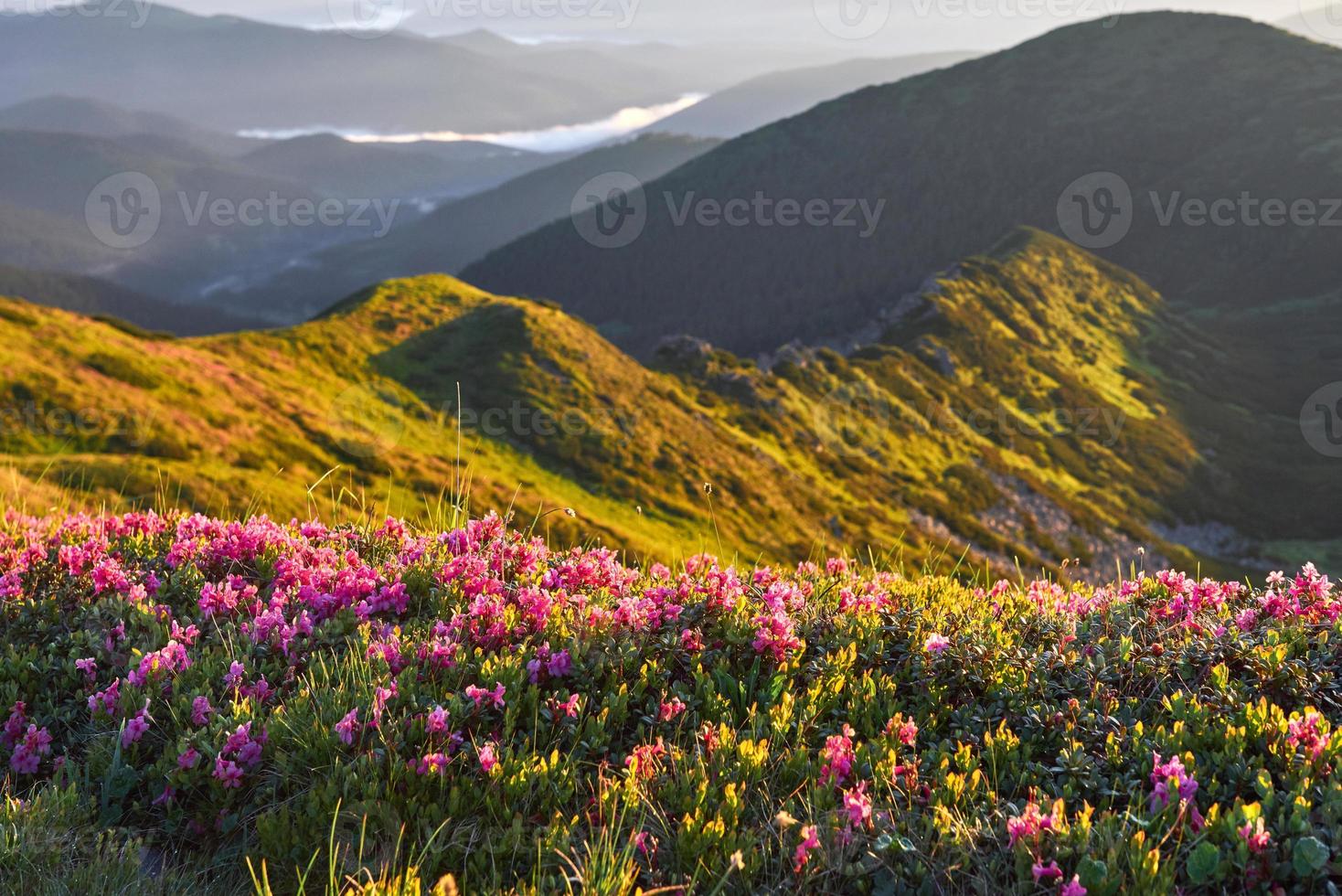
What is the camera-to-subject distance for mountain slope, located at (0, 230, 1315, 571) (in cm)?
4081

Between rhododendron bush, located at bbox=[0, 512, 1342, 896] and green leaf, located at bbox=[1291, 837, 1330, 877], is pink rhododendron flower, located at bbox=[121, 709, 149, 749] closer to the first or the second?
rhododendron bush, located at bbox=[0, 512, 1342, 896]

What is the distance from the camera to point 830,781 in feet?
13.7

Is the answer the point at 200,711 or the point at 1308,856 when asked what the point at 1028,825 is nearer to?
the point at 1308,856

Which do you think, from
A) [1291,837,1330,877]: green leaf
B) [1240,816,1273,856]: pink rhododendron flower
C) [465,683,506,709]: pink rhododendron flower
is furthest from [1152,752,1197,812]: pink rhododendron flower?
[465,683,506,709]: pink rhododendron flower

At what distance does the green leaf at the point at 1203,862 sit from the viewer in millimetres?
3482

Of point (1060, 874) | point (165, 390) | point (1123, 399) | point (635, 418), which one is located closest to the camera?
point (1060, 874)

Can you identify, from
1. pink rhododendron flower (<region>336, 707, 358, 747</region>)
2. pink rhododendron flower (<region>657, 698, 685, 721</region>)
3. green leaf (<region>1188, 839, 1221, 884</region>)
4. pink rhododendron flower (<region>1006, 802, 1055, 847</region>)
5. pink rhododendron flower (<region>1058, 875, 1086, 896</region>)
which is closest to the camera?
pink rhododendron flower (<region>1058, 875, 1086, 896</region>)

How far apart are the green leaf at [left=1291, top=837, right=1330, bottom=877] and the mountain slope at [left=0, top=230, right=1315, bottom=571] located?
4.61m

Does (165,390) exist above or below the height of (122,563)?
below

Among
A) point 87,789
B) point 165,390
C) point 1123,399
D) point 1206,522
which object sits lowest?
point 1206,522

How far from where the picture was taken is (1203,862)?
3502 millimetres

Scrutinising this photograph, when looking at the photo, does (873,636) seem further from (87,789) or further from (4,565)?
(4,565)

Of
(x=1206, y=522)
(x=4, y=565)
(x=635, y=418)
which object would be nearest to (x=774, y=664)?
(x=4, y=565)

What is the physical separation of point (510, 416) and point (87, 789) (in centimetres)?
5727
